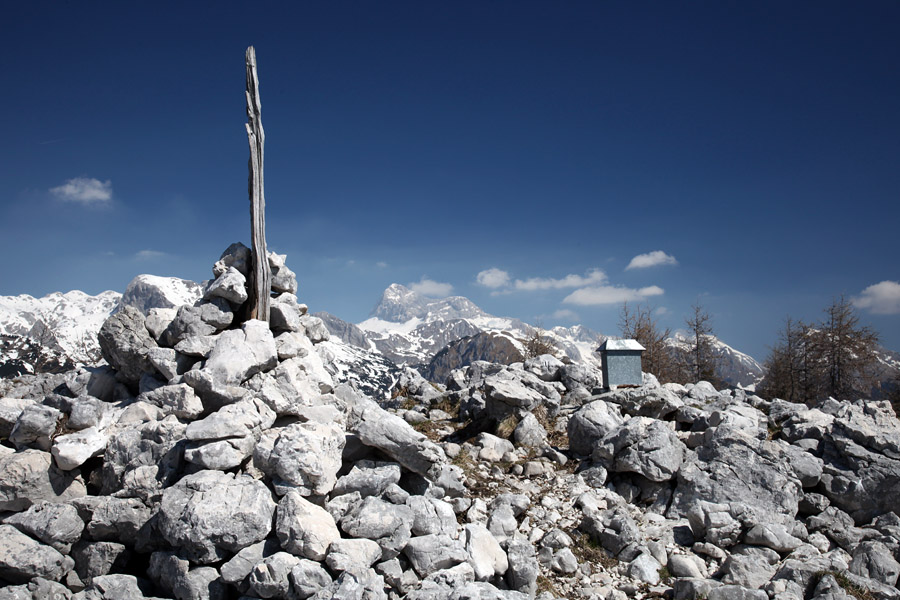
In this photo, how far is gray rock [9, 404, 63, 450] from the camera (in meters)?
9.08

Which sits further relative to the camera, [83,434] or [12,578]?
[83,434]

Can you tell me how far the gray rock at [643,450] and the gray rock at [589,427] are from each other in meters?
0.66

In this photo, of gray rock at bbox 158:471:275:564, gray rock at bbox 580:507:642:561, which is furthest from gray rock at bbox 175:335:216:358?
gray rock at bbox 580:507:642:561

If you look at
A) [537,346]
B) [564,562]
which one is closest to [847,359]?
[537,346]

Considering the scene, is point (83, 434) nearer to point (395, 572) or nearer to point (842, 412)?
point (395, 572)

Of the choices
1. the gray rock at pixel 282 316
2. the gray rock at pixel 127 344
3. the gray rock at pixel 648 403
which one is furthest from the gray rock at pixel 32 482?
the gray rock at pixel 648 403

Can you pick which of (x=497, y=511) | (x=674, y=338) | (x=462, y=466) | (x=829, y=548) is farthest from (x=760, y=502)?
(x=674, y=338)

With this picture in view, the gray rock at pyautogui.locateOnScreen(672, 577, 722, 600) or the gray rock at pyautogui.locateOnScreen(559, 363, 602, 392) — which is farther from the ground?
the gray rock at pyautogui.locateOnScreen(559, 363, 602, 392)

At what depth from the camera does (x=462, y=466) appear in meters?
13.3

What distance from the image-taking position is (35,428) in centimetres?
911

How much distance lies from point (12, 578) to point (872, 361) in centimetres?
4307

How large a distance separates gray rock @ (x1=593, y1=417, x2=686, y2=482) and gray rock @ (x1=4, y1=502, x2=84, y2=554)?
36.4 ft

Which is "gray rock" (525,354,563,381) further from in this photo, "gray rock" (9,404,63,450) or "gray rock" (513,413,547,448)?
"gray rock" (9,404,63,450)

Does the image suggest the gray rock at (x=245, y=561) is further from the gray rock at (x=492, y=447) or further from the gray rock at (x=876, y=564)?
the gray rock at (x=876, y=564)
